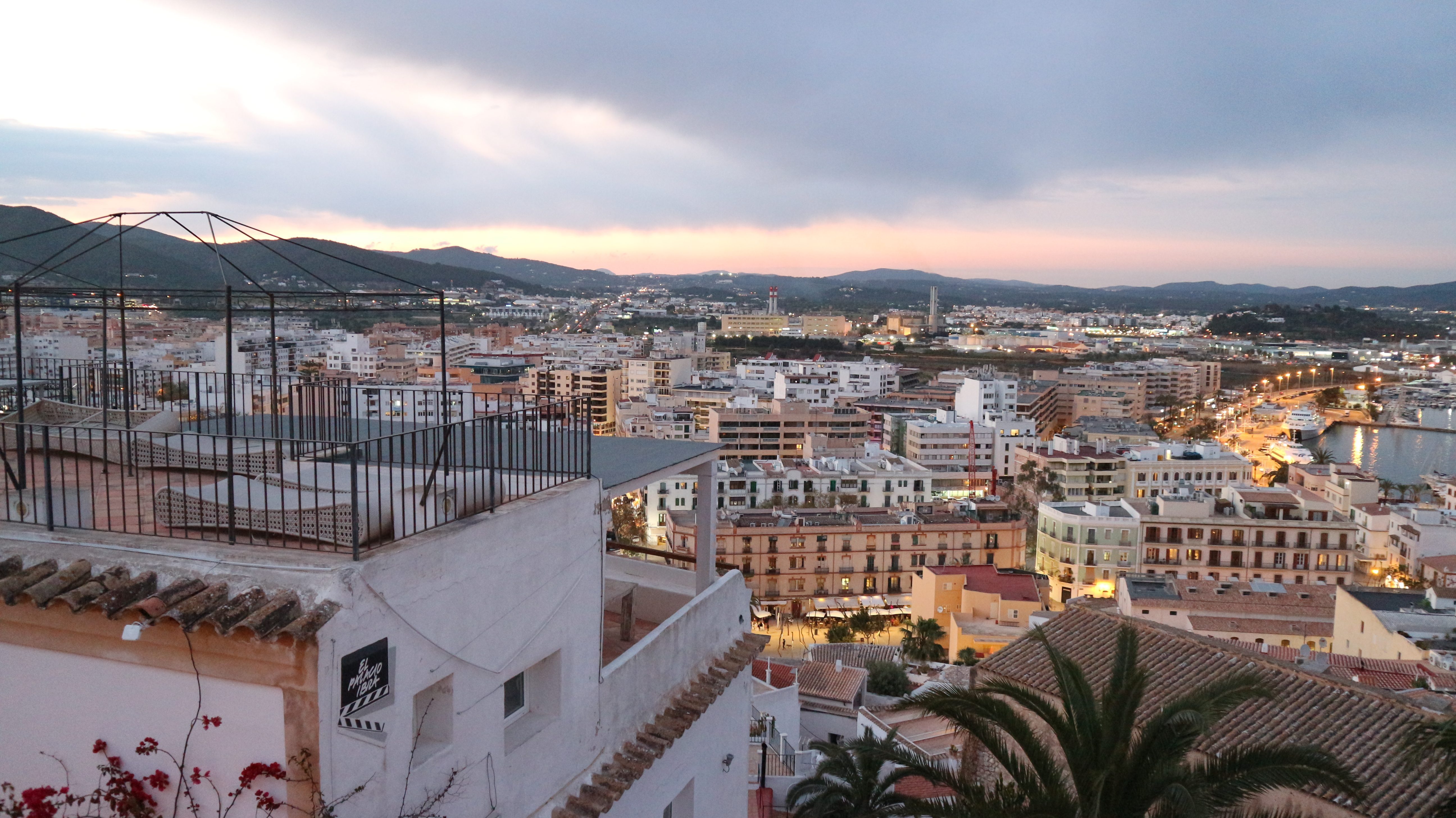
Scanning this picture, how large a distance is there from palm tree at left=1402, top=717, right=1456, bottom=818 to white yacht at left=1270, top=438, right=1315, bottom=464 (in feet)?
154

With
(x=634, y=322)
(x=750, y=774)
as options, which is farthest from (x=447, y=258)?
(x=750, y=774)

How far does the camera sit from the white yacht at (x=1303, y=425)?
6619cm

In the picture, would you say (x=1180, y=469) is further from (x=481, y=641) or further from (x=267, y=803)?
(x=267, y=803)

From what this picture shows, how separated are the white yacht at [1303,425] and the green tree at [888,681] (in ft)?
186

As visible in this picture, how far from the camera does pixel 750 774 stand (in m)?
11.1

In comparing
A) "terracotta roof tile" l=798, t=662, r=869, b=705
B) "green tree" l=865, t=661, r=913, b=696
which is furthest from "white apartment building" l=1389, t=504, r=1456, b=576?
"terracotta roof tile" l=798, t=662, r=869, b=705

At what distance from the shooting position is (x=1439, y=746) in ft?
Answer: 14.7

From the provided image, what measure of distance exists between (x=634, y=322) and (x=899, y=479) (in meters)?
90.8

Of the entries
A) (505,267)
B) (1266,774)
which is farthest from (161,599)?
(505,267)

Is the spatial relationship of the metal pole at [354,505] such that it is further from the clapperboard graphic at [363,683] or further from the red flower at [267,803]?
the red flower at [267,803]

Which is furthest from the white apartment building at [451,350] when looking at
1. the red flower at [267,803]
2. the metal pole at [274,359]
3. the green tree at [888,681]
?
the red flower at [267,803]

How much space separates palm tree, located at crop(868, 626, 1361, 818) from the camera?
4605mm

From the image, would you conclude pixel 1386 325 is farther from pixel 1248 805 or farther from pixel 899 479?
pixel 1248 805

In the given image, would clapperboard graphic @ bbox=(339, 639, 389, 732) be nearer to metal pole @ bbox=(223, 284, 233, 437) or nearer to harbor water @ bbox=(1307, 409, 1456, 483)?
metal pole @ bbox=(223, 284, 233, 437)
